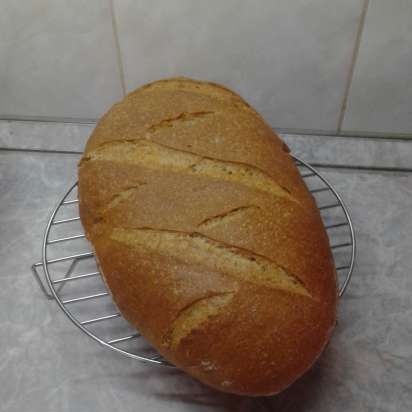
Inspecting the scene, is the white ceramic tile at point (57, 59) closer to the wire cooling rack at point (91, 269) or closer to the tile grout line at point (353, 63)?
the wire cooling rack at point (91, 269)

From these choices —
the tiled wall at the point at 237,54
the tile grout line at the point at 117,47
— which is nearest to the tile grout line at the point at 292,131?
the tiled wall at the point at 237,54

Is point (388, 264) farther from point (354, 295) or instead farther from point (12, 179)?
point (12, 179)

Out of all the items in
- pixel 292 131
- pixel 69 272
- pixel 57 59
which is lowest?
pixel 69 272

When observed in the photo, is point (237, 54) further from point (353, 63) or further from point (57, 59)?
point (57, 59)

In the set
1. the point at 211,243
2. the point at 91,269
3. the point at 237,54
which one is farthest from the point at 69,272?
the point at 237,54

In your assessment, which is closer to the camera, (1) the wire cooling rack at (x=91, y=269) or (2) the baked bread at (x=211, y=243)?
(2) the baked bread at (x=211, y=243)

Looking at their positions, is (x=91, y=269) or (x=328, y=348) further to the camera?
(x=91, y=269)
